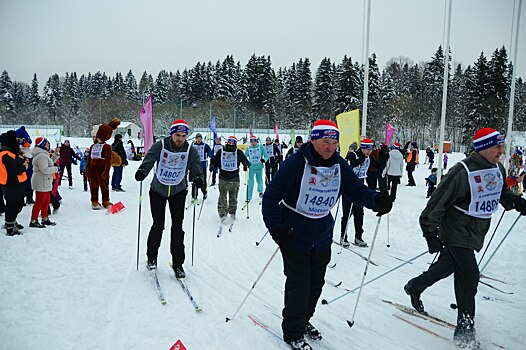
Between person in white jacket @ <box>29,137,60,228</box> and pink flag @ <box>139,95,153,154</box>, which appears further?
pink flag @ <box>139,95,153,154</box>

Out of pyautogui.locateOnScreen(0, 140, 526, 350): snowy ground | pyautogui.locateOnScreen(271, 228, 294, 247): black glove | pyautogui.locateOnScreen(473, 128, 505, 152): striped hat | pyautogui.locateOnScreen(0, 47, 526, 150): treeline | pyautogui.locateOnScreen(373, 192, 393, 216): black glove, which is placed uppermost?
pyautogui.locateOnScreen(0, 47, 526, 150): treeline

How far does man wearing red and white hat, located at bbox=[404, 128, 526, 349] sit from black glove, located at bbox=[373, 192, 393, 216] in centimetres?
61

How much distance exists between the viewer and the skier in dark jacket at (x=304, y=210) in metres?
3.14

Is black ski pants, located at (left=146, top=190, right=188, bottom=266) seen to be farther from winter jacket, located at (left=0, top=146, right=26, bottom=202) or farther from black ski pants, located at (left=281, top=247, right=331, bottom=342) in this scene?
winter jacket, located at (left=0, top=146, right=26, bottom=202)

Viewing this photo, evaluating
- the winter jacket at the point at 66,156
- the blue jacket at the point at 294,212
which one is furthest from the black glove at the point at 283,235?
the winter jacket at the point at 66,156

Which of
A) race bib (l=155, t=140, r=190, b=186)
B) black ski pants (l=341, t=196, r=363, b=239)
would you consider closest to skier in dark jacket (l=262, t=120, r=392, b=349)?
race bib (l=155, t=140, r=190, b=186)

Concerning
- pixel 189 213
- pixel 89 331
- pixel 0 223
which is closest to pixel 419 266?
pixel 89 331

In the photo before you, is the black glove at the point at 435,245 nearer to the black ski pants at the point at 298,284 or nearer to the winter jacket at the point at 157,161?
the black ski pants at the point at 298,284

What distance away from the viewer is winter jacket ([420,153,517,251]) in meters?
3.51

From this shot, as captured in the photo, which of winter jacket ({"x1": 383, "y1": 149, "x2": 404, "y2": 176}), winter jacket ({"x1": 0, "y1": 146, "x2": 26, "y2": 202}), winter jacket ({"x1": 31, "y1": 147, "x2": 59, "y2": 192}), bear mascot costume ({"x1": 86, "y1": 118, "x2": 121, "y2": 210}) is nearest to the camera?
winter jacket ({"x1": 0, "y1": 146, "x2": 26, "y2": 202})

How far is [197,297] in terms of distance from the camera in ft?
14.5

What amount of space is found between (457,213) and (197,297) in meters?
3.25

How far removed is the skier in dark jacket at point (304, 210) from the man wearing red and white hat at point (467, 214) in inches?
28.3

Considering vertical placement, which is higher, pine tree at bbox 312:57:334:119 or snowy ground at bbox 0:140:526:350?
pine tree at bbox 312:57:334:119
